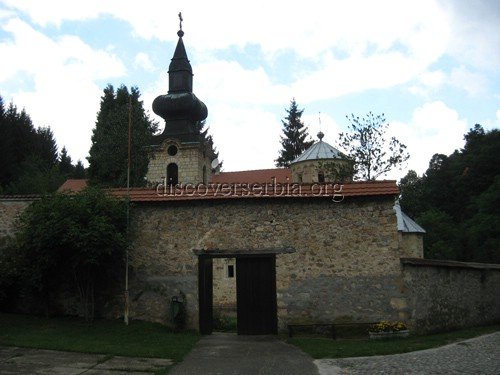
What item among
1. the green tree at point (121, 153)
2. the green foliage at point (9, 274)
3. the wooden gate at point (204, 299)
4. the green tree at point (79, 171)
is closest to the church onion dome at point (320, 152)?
the green tree at point (121, 153)

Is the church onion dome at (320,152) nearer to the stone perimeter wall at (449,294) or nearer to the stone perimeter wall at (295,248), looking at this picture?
the stone perimeter wall at (449,294)

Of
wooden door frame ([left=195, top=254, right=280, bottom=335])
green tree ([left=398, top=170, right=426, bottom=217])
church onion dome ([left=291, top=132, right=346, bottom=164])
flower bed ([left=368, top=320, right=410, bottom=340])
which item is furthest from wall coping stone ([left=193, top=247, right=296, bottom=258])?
church onion dome ([left=291, top=132, right=346, bottom=164])

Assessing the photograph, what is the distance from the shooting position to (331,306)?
1324cm

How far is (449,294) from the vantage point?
1422 cm

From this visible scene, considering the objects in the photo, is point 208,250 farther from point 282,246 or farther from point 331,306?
point 331,306

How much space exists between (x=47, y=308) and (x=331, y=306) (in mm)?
Answer: 8084

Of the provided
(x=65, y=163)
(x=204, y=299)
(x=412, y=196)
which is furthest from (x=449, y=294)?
(x=65, y=163)

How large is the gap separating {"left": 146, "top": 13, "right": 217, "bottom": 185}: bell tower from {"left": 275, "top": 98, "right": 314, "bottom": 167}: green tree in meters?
21.7

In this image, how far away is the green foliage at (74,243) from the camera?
41.0ft

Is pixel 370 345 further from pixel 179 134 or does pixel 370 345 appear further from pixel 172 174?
pixel 179 134

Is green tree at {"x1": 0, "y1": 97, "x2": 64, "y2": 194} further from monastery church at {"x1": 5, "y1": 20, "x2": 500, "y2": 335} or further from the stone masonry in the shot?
monastery church at {"x1": 5, "y1": 20, "x2": 500, "y2": 335}

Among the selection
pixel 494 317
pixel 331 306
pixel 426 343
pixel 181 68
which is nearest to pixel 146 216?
pixel 331 306

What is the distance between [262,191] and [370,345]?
16.5ft

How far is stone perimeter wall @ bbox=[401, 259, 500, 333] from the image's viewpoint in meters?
13.3
